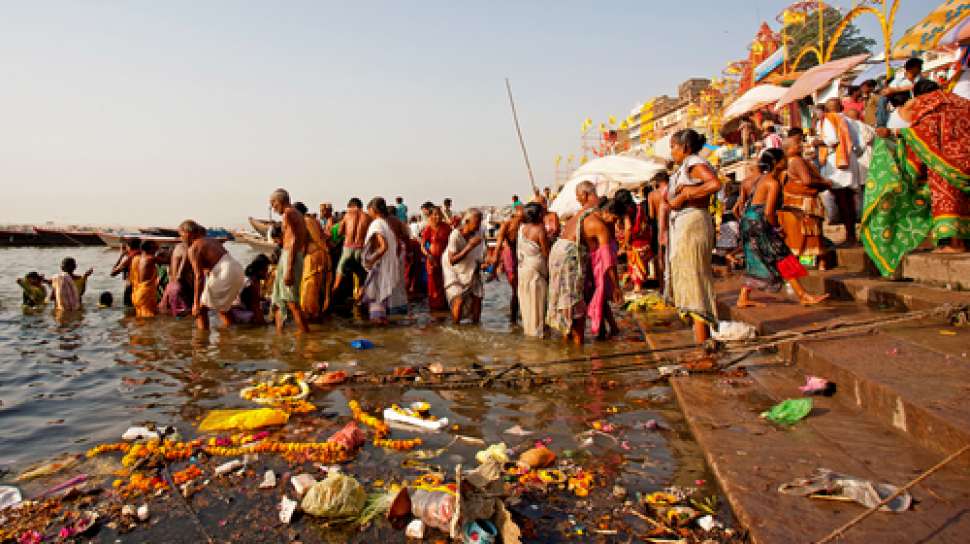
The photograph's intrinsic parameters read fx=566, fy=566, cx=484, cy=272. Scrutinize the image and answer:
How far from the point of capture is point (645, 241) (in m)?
9.69

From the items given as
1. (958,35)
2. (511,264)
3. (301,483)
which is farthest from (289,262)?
(958,35)

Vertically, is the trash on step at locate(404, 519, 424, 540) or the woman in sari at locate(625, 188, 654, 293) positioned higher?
the woman in sari at locate(625, 188, 654, 293)

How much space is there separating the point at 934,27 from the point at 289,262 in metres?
11.1

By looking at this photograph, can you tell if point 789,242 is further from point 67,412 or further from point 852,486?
point 67,412

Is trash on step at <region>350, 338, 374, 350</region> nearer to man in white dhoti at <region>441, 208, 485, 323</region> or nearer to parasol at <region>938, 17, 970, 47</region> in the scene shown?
man in white dhoti at <region>441, 208, 485, 323</region>

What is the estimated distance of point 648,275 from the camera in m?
10.0

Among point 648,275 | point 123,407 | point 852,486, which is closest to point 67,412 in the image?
point 123,407

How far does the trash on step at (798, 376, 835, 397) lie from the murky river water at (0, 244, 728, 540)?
0.79 m

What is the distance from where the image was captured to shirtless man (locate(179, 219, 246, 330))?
7.44 metres

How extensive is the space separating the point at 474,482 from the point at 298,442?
144cm

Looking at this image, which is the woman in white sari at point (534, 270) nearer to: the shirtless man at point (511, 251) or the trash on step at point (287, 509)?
the shirtless man at point (511, 251)

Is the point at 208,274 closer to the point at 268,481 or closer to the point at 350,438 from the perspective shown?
the point at 350,438

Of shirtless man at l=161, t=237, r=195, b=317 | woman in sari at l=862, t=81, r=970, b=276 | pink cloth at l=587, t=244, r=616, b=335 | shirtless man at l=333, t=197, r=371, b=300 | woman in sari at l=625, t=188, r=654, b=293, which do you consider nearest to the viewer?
woman in sari at l=862, t=81, r=970, b=276

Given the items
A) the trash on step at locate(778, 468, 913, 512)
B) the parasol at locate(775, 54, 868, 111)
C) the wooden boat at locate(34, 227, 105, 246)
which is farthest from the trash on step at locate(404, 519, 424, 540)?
the wooden boat at locate(34, 227, 105, 246)
